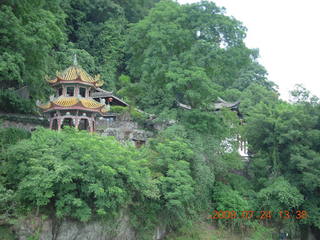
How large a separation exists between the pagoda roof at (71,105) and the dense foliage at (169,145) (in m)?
2.02

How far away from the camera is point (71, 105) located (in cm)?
1905

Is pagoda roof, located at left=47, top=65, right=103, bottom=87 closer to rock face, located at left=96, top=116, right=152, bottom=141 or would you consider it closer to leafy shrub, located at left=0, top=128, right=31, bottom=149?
rock face, located at left=96, top=116, right=152, bottom=141

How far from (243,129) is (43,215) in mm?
14977

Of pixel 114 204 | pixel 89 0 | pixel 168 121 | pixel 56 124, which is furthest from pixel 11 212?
pixel 89 0

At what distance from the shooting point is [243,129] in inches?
952

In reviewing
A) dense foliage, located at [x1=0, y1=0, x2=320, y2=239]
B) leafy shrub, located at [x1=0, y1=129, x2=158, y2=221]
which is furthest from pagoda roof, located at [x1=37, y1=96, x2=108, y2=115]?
leafy shrub, located at [x1=0, y1=129, x2=158, y2=221]

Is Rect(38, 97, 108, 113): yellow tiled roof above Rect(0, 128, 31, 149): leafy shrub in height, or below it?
above

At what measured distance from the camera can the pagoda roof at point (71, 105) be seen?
62.7 ft

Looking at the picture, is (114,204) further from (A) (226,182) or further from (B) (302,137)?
(B) (302,137)

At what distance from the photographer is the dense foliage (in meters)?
13.5

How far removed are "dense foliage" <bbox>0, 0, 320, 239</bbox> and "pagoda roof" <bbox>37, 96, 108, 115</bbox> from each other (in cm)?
202

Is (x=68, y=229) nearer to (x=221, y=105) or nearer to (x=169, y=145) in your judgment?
(x=169, y=145)

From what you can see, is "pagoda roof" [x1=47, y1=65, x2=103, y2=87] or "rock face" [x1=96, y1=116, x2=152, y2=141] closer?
"pagoda roof" [x1=47, y1=65, x2=103, y2=87]
